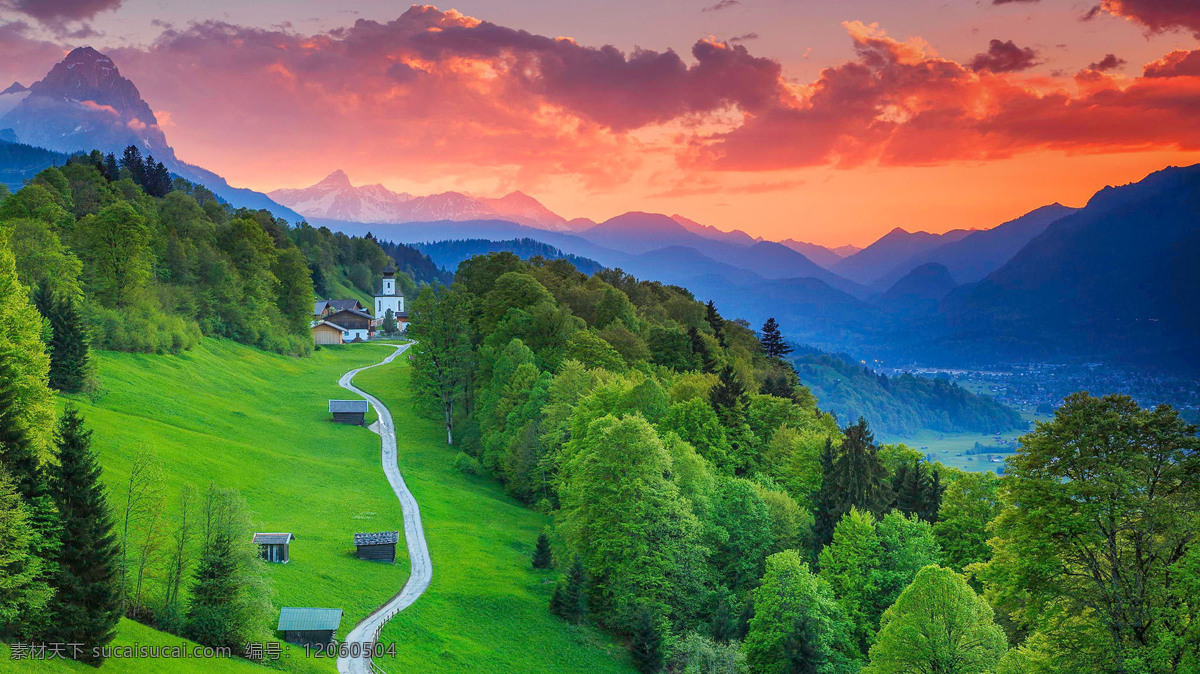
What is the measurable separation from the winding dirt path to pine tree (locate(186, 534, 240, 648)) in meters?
4.81

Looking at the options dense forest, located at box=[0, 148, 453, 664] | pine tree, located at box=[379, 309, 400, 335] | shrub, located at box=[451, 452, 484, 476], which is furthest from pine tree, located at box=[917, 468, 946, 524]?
pine tree, located at box=[379, 309, 400, 335]

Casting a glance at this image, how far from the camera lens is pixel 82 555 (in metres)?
23.7

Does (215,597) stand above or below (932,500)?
below

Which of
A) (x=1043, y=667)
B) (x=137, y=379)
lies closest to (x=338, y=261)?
(x=137, y=379)

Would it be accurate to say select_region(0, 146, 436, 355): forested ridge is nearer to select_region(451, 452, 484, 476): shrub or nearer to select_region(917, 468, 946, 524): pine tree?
select_region(451, 452, 484, 476): shrub

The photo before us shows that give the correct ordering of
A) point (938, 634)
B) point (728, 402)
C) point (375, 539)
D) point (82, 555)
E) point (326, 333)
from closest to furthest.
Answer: point (82, 555) < point (938, 634) < point (375, 539) < point (728, 402) < point (326, 333)

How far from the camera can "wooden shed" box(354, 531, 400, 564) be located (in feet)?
138

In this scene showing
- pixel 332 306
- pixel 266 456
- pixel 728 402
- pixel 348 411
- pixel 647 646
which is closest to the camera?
pixel 647 646

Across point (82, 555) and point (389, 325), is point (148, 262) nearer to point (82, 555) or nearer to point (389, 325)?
point (82, 555)

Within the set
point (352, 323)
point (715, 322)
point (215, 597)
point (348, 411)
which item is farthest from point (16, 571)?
point (352, 323)

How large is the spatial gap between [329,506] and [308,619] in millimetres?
18397

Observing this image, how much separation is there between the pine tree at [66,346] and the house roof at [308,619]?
28.4m

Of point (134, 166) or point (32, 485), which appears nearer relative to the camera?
point (32, 485)

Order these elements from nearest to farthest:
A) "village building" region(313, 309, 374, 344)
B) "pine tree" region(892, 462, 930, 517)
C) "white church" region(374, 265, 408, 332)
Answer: "pine tree" region(892, 462, 930, 517), "village building" region(313, 309, 374, 344), "white church" region(374, 265, 408, 332)
